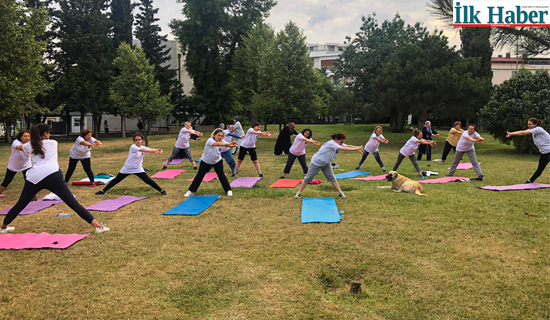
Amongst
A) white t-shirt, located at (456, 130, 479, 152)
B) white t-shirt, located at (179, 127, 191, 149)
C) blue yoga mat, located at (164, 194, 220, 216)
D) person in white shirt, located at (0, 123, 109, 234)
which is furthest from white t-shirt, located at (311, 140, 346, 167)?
white t-shirt, located at (179, 127, 191, 149)

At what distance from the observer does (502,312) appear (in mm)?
3820

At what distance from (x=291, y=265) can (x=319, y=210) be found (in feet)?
9.23

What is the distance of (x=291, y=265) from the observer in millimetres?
5051

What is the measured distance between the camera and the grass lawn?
157 inches

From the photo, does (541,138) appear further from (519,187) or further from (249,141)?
(249,141)

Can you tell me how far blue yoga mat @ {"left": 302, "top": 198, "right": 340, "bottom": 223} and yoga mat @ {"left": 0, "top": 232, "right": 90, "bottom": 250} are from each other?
4.02 metres

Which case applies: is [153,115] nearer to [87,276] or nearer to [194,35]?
[194,35]

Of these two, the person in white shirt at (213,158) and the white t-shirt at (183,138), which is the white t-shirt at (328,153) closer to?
the person in white shirt at (213,158)

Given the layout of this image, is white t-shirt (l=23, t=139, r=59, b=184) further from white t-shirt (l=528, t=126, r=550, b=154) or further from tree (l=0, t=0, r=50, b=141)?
white t-shirt (l=528, t=126, r=550, b=154)

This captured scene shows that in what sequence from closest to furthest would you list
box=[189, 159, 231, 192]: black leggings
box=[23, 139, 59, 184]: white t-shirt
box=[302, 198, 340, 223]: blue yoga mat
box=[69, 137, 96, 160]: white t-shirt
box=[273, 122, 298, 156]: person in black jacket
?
box=[23, 139, 59, 184]: white t-shirt, box=[302, 198, 340, 223]: blue yoga mat, box=[189, 159, 231, 192]: black leggings, box=[69, 137, 96, 160]: white t-shirt, box=[273, 122, 298, 156]: person in black jacket

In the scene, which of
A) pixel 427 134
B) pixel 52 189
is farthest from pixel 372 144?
pixel 52 189

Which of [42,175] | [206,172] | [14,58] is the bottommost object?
[206,172]

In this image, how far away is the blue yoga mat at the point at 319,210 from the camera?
278 inches

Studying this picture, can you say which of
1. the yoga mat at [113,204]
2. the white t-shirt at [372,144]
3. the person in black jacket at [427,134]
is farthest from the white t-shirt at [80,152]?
the person in black jacket at [427,134]
